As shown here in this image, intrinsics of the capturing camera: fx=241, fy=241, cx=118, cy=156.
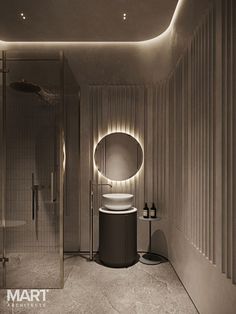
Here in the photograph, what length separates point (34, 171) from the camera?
2328 millimetres

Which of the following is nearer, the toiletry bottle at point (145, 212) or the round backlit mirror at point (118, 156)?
the toiletry bottle at point (145, 212)

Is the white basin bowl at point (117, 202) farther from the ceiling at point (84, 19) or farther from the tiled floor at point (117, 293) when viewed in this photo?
the ceiling at point (84, 19)

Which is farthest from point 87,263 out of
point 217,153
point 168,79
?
point 168,79

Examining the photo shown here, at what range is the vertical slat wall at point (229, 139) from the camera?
134 centimetres

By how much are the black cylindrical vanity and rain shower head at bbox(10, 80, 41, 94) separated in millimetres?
1511

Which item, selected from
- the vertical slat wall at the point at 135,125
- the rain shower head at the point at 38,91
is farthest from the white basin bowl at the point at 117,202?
the rain shower head at the point at 38,91

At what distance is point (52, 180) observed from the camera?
2.32 metres

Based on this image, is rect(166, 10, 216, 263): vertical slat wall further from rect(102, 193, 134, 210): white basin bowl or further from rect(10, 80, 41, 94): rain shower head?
rect(10, 80, 41, 94): rain shower head

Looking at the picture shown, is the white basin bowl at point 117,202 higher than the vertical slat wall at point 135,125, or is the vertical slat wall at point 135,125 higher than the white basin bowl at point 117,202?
the vertical slat wall at point 135,125

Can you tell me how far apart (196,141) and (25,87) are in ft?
5.62

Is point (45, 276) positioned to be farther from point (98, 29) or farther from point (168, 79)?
point (98, 29)

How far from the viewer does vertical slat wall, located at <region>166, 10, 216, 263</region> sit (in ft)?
5.42

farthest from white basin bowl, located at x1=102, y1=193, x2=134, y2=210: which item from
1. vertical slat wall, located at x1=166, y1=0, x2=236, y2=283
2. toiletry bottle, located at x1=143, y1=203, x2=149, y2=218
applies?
vertical slat wall, located at x1=166, y1=0, x2=236, y2=283

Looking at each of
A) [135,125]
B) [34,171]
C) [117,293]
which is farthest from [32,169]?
[135,125]
